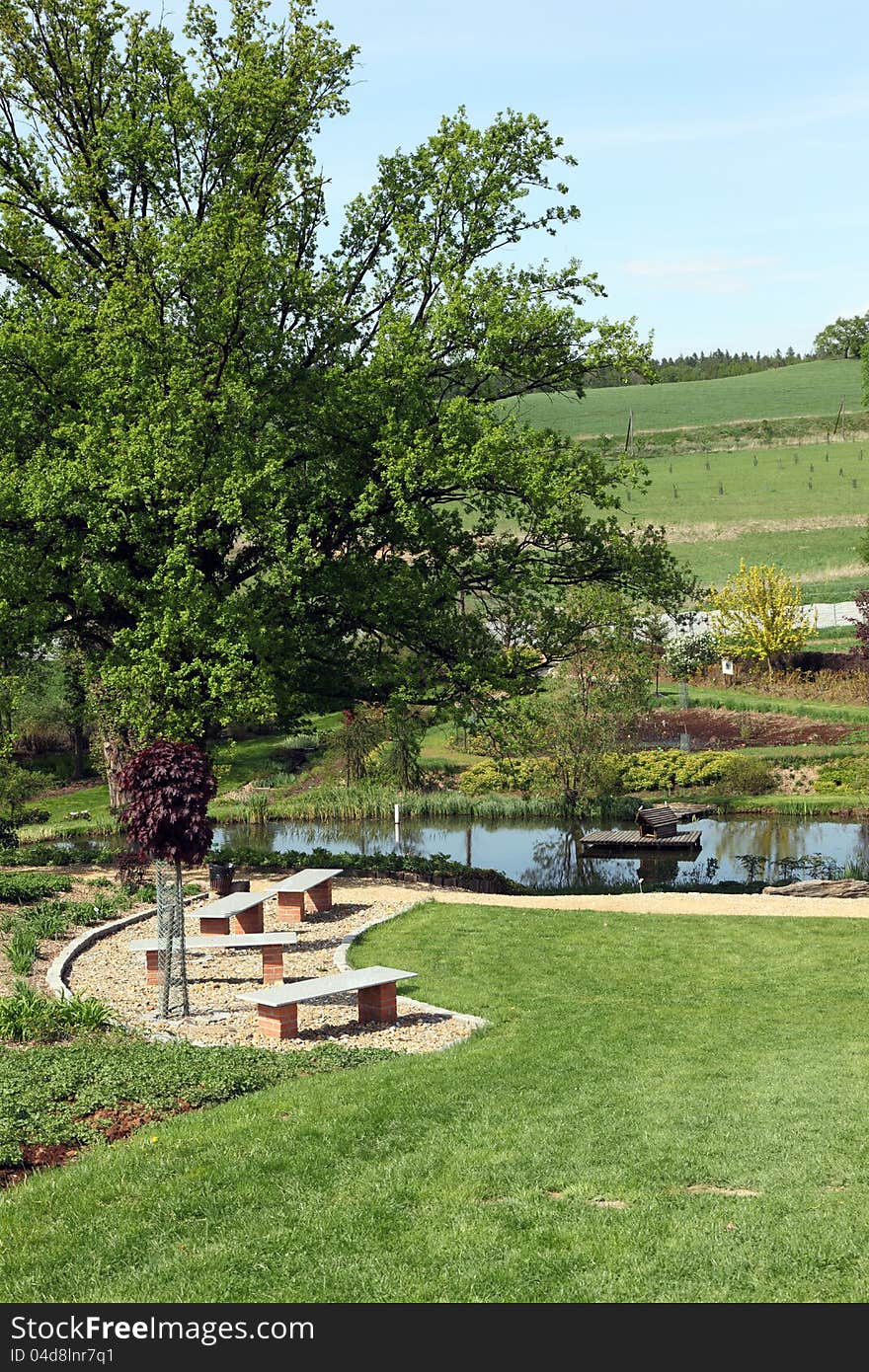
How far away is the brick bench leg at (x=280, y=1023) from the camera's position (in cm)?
1258

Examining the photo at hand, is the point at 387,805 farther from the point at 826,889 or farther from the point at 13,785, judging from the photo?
the point at 826,889

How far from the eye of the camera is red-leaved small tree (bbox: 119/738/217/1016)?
13.5 meters

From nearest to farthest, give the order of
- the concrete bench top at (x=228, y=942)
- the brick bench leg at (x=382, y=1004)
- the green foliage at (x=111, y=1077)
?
the green foliage at (x=111, y=1077) < the brick bench leg at (x=382, y=1004) < the concrete bench top at (x=228, y=942)

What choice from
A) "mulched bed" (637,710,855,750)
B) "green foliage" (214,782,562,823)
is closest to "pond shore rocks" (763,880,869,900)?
"green foliage" (214,782,562,823)

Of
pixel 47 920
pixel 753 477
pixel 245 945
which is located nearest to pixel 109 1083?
pixel 245 945

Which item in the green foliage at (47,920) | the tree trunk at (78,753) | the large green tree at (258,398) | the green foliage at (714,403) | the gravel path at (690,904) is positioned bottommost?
the gravel path at (690,904)

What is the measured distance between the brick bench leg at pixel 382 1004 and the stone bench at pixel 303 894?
18.6 ft

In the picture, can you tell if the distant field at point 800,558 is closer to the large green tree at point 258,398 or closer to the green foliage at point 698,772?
the green foliage at point 698,772

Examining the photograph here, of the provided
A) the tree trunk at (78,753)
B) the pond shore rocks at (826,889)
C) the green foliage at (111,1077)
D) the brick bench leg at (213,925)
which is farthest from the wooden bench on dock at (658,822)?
the tree trunk at (78,753)

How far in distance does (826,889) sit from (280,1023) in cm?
1183

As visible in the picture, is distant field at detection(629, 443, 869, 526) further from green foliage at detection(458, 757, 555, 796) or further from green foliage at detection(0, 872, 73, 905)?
green foliage at detection(0, 872, 73, 905)

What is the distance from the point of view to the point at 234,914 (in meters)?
17.8
